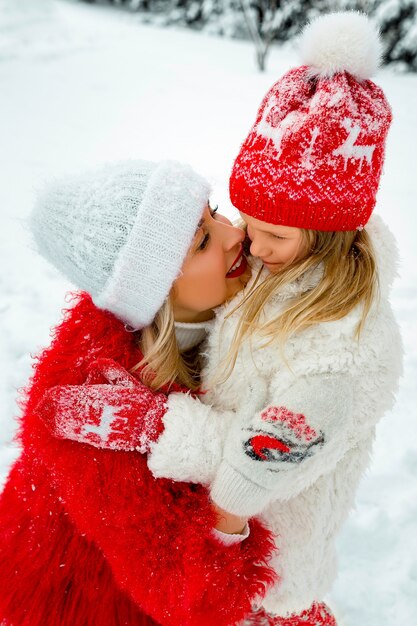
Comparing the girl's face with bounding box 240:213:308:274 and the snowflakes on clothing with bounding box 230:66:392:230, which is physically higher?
the snowflakes on clothing with bounding box 230:66:392:230

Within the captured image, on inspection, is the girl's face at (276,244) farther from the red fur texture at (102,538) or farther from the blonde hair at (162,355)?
the red fur texture at (102,538)

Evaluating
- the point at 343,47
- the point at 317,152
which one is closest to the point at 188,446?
the point at 317,152

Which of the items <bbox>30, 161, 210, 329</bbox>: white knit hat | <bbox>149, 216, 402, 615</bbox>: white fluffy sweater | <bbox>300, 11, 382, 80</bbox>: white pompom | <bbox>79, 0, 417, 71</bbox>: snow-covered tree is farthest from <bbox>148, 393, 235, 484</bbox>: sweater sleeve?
<bbox>79, 0, 417, 71</bbox>: snow-covered tree

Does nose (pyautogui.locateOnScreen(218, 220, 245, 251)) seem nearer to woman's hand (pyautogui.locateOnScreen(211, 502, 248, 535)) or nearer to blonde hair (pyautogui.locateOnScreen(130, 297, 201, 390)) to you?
blonde hair (pyautogui.locateOnScreen(130, 297, 201, 390))

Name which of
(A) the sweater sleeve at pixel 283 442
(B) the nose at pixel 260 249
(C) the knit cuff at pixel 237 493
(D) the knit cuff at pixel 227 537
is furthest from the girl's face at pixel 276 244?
(D) the knit cuff at pixel 227 537

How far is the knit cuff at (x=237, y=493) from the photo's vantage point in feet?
3.36

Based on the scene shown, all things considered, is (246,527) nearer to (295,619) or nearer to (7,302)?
(295,619)

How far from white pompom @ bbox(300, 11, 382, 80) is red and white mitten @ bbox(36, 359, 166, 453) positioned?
27.0 inches

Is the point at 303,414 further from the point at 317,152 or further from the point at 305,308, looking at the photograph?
the point at 317,152

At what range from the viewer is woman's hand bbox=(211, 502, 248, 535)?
1.10 meters

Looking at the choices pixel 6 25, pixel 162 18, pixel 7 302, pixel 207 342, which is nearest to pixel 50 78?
pixel 6 25

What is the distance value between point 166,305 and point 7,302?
66.7 inches

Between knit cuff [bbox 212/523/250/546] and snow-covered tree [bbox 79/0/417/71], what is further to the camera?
snow-covered tree [bbox 79/0/417/71]

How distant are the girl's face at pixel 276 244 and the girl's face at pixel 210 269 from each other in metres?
0.06
